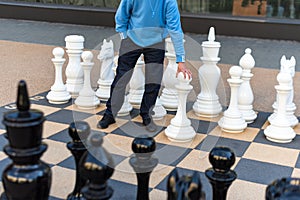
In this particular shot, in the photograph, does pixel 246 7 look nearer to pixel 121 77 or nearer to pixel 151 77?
pixel 151 77

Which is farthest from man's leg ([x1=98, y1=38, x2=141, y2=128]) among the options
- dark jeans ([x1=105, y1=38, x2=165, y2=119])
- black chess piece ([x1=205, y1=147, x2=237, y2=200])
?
black chess piece ([x1=205, y1=147, x2=237, y2=200])

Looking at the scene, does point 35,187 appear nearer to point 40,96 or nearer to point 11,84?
point 40,96

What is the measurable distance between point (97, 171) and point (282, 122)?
6.16 ft

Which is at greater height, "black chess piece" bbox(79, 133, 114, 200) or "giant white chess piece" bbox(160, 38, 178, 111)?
"black chess piece" bbox(79, 133, 114, 200)

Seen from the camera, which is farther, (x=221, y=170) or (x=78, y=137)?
(x=78, y=137)

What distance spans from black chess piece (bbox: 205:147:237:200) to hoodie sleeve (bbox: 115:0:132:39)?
5.16 feet

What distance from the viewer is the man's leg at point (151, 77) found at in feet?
8.75

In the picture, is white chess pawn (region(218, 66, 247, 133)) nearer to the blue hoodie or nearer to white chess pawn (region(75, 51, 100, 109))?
the blue hoodie

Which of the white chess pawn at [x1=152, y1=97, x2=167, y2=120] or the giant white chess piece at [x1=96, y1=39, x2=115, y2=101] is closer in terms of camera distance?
the white chess pawn at [x1=152, y1=97, x2=167, y2=120]

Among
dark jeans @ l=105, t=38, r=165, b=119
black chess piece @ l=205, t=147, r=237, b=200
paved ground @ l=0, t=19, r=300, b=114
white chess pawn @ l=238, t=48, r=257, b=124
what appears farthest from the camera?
paved ground @ l=0, t=19, r=300, b=114

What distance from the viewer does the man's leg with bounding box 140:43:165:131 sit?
267cm

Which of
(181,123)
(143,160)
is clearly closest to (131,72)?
(181,123)

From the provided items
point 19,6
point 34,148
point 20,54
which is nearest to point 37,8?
point 19,6

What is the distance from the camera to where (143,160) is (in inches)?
52.3
